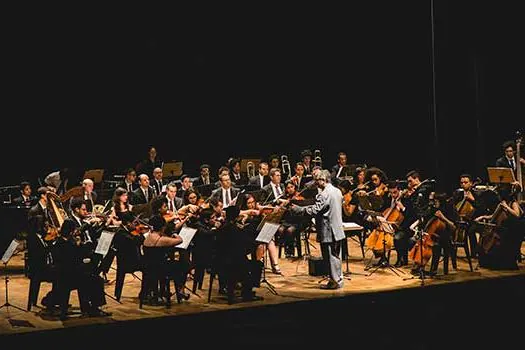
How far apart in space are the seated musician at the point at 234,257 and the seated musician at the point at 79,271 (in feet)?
5.35

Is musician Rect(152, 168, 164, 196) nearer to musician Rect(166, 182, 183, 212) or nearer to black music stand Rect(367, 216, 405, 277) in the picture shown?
musician Rect(166, 182, 183, 212)

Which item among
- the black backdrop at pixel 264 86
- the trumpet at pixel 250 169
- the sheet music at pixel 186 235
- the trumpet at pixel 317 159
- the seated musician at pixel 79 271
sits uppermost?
the black backdrop at pixel 264 86

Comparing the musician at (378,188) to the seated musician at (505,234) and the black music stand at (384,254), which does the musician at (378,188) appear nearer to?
the black music stand at (384,254)

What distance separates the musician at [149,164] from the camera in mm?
17652

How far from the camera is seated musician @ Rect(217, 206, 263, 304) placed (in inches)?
449

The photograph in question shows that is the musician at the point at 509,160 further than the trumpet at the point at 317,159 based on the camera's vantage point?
No

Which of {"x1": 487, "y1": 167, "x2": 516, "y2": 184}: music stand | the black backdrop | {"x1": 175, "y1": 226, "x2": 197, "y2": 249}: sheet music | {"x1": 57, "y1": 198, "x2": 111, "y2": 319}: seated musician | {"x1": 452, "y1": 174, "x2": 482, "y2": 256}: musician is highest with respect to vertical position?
the black backdrop

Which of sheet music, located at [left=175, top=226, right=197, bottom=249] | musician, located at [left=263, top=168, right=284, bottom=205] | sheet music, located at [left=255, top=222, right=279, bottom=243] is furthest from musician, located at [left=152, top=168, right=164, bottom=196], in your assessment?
sheet music, located at [left=255, top=222, right=279, bottom=243]

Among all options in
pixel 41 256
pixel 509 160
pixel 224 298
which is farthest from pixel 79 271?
pixel 509 160

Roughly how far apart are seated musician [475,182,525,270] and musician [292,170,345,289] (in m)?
2.63

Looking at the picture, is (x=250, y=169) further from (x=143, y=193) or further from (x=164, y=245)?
(x=164, y=245)

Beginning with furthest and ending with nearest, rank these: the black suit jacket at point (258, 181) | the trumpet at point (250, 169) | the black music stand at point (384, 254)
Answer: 1. the trumpet at point (250, 169)
2. the black suit jacket at point (258, 181)
3. the black music stand at point (384, 254)

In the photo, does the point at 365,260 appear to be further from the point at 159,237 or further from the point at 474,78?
the point at 474,78

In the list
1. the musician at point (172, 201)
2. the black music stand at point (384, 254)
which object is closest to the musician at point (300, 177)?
the black music stand at point (384, 254)
